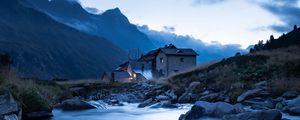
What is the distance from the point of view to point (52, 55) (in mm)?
179875

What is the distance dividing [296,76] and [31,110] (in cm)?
1484

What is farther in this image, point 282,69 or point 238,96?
point 282,69

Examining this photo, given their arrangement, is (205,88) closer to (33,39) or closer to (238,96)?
(238,96)

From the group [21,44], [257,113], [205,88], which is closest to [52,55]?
[21,44]

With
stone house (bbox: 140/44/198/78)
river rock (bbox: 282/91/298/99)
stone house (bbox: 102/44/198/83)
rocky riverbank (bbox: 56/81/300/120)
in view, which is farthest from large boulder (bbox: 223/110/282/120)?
stone house (bbox: 140/44/198/78)

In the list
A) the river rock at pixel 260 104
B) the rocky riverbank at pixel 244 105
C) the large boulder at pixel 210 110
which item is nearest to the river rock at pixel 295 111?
the rocky riverbank at pixel 244 105

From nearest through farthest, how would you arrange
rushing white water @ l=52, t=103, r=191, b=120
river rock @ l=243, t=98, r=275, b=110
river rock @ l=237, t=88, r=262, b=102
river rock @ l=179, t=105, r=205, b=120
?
river rock @ l=179, t=105, r=205, b=120 → river rock @ l=243, t=98, r=275, b=110 → river rock @ l=237, t=88, r=262, b=102 → rushing white water @ l=52, t=103, r=191, b=120

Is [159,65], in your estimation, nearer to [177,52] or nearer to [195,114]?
[177,52]

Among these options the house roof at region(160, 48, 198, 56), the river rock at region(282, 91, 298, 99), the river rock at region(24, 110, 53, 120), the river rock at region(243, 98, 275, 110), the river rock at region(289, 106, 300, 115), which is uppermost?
the house roof at region(160, 48, 198, 56)

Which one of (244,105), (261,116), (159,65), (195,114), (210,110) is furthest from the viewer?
(159,65)

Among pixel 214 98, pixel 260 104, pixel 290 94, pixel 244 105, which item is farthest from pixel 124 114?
pixel 290 94

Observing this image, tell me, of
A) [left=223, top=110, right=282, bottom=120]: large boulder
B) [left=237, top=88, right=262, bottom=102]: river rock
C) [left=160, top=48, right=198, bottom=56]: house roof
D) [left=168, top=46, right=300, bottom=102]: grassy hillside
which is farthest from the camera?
[left=160, top=48, right=198, bottom=56]: house roof

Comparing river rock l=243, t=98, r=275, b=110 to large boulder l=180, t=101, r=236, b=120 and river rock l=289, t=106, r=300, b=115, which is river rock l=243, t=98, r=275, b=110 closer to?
river rock l=289, t=106, r=300, b=115

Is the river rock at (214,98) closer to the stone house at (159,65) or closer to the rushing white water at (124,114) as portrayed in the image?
the rushing white water at (124,114)
